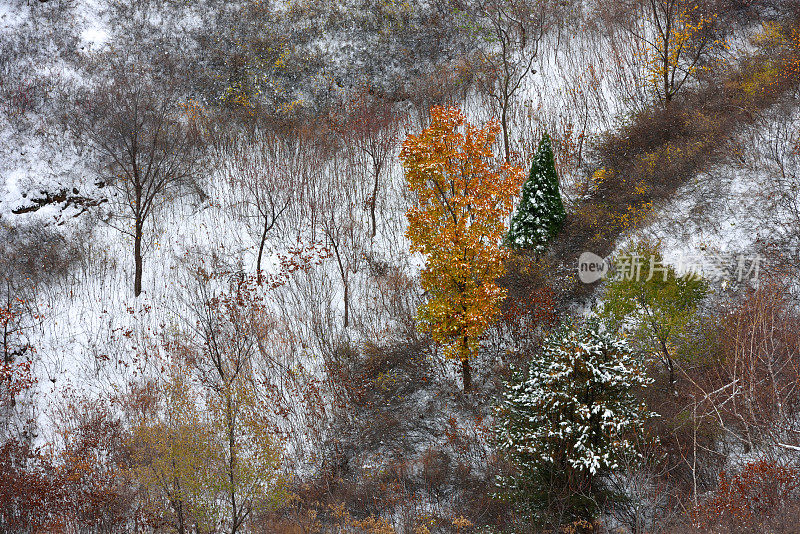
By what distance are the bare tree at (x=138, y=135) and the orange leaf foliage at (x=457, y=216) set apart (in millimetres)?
15809

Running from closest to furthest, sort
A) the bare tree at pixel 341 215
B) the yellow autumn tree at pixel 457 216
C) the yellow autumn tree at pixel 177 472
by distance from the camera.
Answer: the yellow autumn tree at pixel 177 472
the yellow autumn tree at pixel 457 216
the bare tree at pixel 341 215

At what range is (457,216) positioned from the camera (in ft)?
64.5

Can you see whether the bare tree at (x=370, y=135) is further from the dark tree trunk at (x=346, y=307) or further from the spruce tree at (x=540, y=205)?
the spruce tree at (x=540, y=205)

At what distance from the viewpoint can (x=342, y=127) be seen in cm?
3225

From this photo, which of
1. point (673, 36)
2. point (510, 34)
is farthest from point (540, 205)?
point (510, 34)

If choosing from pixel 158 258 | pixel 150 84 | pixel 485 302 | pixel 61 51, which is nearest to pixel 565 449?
pixel 485 302

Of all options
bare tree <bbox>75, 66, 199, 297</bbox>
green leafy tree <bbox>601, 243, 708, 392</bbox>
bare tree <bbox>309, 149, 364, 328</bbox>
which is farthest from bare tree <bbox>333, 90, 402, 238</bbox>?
green leafy tree <bbox>601, 243, 708, 392</bbox>

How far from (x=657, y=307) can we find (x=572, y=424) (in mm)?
5451

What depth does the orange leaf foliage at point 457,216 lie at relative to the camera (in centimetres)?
1855

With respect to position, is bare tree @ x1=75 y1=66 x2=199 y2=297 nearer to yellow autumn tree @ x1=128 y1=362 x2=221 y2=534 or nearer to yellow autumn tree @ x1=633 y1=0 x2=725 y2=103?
yellow autumn tree @ x1=128 y1=362 x2=221 y2=534

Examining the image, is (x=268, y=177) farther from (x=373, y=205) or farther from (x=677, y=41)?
(x=677, y=41)

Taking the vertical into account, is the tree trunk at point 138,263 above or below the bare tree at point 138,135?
below

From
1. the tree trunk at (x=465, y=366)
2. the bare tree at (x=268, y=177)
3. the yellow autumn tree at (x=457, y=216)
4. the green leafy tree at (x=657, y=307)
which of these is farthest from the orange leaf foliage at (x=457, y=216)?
the bare tree at (x=268, y=177)

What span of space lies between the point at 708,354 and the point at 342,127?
74.9ft
